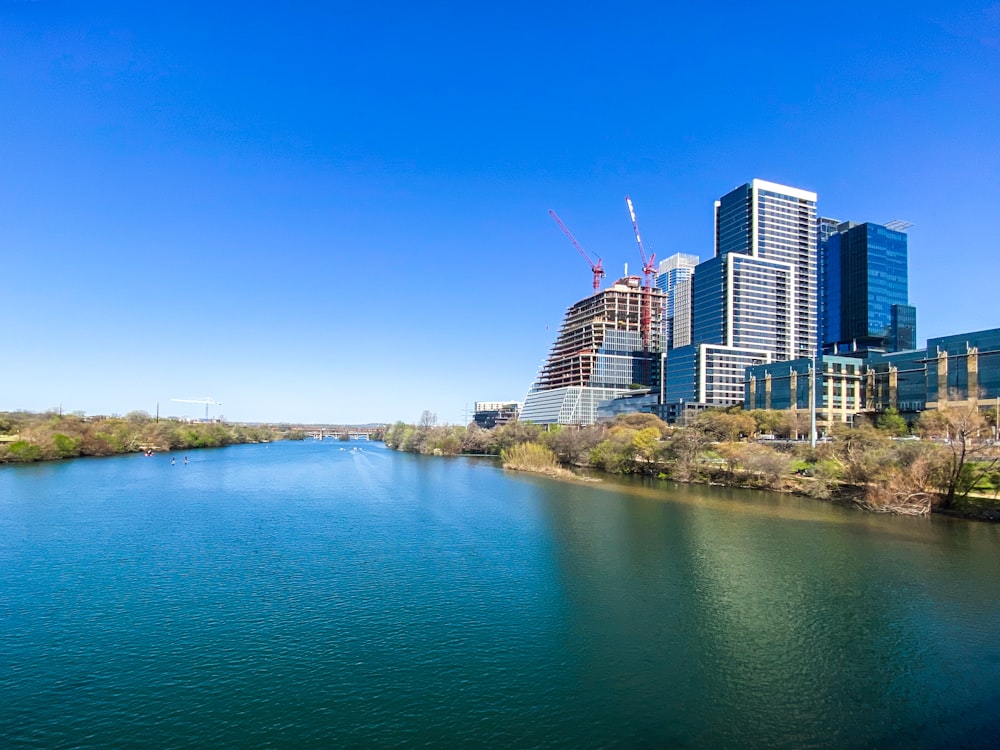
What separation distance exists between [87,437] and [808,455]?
397ft

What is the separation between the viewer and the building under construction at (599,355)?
6496 inches

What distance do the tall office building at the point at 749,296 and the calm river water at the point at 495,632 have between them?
9833cm

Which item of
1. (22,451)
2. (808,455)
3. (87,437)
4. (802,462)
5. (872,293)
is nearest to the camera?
(808,455)

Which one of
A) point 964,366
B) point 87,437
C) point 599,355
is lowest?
point 87,437

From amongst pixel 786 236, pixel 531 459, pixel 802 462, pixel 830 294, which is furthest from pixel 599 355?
pixel 802 462

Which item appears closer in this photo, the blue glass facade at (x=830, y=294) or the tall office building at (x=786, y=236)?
the tall office building at (x=786, y=236)

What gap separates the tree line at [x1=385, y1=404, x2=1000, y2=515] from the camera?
49844 mm

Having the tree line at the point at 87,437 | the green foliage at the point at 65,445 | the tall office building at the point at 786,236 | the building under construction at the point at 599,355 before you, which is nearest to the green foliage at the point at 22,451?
the tree line at the point at 87,437

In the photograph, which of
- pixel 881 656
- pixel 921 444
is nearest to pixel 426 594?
pixel 881 656

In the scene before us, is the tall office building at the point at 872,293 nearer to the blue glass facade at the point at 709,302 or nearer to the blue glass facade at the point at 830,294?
the blue glass facade at the point at 830,294

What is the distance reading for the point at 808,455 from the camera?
68.6 m

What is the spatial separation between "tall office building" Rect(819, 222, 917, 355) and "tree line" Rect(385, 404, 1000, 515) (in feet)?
206

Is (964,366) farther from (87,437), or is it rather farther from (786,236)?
(87,437)

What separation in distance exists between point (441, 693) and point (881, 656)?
16917 mm
